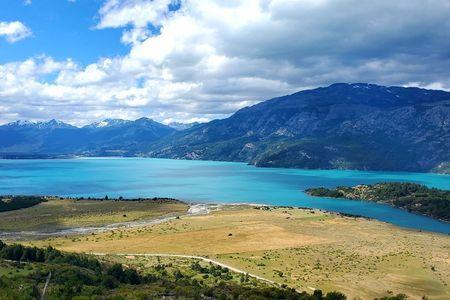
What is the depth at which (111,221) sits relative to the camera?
13675 centimetres

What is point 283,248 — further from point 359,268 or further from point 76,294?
point 76,294

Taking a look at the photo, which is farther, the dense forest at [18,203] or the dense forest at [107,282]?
the dense forest at [18,203]

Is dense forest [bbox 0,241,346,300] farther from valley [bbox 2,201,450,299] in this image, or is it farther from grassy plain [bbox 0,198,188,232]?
grassy plain [bbox 0,198,188,232]

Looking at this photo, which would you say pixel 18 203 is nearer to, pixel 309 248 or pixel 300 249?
pixel 300 249

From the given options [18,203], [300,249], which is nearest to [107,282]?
[300,249]

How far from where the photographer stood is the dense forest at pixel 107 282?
45.4 meters

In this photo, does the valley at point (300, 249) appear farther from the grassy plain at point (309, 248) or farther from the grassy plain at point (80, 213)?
the grassy plain at point (80, 213)

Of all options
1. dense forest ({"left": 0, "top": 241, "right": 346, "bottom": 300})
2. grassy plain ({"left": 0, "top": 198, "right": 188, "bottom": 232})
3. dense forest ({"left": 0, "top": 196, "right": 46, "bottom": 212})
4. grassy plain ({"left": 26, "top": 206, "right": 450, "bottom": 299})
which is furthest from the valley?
dense forest ({"left": 0, "top": 196, "right": 46, "bottom": 212})

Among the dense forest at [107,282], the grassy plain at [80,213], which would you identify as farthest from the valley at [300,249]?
the dense forest at [107,282]

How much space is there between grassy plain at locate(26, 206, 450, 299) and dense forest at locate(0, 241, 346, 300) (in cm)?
1063

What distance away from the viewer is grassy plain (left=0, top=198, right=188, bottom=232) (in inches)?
5118

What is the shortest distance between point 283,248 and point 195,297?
52.5 metres

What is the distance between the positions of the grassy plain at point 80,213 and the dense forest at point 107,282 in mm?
56745

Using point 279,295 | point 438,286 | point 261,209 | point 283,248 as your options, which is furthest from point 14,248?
point 261,209
